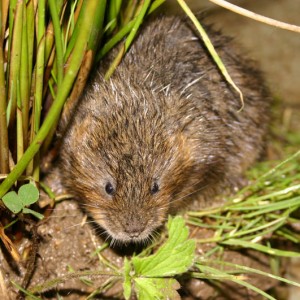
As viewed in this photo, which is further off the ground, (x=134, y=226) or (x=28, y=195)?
(x=28, y=195)

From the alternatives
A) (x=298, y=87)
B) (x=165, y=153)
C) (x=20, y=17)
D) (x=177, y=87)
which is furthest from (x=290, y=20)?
(x=20, y=17)

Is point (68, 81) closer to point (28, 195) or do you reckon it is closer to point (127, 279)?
point (28, 195)

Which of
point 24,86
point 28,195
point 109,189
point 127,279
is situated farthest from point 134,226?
point 24,86

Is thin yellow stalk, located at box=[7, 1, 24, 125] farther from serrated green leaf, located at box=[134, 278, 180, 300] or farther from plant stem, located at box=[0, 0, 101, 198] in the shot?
serrated green leaf, located at box=[134, 278, 180, 300]

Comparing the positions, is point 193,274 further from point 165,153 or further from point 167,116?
point 167,116

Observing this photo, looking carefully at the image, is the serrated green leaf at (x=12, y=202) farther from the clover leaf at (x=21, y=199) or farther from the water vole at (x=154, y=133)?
the water vole at (x=154, y=133)

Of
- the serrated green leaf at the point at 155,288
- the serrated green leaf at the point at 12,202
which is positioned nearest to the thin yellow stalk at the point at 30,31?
the serrated green leaf at the point at 12,202
